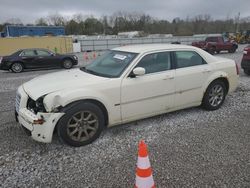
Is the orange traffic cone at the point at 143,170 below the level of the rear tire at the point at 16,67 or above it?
above

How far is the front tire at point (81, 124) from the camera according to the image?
355 cm

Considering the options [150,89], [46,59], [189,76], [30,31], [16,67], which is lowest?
[16,67]

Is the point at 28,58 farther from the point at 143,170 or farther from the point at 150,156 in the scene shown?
the point at 143,170

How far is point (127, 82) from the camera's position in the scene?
4027 mm

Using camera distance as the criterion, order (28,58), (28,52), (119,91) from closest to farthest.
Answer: (119,91)
(28,58)
(28,52)

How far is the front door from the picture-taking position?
407 cm

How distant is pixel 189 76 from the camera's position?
474 cm

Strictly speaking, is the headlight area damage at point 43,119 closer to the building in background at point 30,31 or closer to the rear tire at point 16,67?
the rear tire at point 16,67

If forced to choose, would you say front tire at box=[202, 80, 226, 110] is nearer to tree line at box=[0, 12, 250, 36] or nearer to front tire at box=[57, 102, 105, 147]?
front tire at box=[57, 102, 105, 147]

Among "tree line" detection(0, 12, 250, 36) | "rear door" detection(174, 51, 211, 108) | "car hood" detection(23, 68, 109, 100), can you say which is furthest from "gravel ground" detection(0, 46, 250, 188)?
"tree line" detection(0, 12, 250, 36)

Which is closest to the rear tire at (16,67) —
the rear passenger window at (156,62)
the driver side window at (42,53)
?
the driver side window at (42,53)

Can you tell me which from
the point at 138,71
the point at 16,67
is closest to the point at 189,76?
the point at 138,71

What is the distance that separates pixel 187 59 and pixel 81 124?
256 centimetres

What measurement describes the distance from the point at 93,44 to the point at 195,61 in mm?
26534
